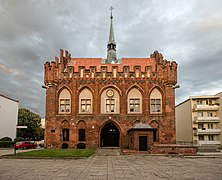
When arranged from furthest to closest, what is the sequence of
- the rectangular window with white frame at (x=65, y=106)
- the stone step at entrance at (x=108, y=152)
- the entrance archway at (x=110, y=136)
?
the entrance archway at (x=110, y=136)
the rectangular window with white frame at (x=65, y=106)
the stone step at entrance at (x=108, y=152)

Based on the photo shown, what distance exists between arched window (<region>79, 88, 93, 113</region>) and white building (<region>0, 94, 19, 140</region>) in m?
23.4

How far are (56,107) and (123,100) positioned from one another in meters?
10.3

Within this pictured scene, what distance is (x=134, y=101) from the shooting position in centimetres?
3722

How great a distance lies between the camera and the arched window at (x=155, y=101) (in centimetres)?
3709

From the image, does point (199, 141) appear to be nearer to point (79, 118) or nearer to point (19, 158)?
point (79, 118)

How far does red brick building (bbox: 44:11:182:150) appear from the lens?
119 ft

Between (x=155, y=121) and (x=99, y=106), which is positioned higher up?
(x=99, y=106)

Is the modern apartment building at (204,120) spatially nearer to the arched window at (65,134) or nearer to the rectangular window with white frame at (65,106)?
the arched window at (65,134)

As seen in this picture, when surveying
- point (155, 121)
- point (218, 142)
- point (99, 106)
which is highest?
point (99, 106)

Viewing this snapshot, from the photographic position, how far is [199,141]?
52219 mm

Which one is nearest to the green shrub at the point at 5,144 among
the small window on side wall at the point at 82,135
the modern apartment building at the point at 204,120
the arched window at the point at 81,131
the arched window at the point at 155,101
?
the arched window at the point at 81,131

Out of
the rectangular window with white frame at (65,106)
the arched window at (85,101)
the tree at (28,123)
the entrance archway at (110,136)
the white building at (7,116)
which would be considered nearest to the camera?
the arched window at (85,101)

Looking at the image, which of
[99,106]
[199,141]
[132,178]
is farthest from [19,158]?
[199,141]

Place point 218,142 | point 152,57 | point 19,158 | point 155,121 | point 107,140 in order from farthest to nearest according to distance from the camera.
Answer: point 218,142 < point 152,57 < point 107,140 < point 155,121 < point 19,158
